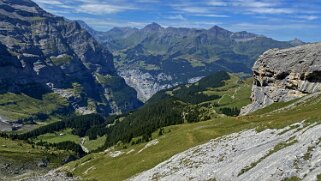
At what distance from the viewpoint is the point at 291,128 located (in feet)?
194

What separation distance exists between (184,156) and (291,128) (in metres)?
20.0

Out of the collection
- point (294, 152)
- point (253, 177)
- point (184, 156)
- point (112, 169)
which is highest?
point (294, 152)

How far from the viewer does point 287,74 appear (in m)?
171

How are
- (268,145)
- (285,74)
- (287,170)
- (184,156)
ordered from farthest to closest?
(285,74)
(184,156)
(268,145)
(287,170)

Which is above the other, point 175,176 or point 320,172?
point 320,172

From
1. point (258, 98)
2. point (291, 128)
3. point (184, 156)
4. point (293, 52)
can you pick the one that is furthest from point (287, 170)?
point (258, 98)

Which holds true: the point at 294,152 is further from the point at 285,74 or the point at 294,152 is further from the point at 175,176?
the point at 285,74

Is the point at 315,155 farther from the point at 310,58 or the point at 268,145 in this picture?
the point at 310,58

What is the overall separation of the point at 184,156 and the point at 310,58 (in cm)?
10377

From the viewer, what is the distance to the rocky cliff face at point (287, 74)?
15650 cm

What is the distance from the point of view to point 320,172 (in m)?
36.6

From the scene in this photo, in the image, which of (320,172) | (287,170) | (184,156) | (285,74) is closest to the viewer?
(320,172)

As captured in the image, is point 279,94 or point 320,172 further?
point 279,94

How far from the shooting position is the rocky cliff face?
513 ft
